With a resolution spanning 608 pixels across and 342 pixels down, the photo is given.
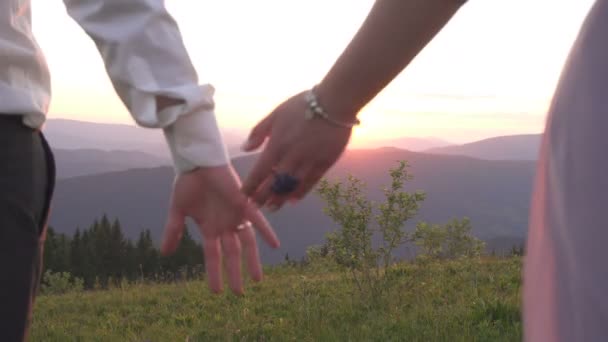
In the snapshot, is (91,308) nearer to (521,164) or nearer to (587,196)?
(587,196)

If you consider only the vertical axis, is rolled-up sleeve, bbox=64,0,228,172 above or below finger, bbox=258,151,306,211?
above

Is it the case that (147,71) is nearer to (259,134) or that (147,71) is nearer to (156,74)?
(156,74)

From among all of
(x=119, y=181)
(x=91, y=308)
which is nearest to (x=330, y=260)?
(x=91, y=308)

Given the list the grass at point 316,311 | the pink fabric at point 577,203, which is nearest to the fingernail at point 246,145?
the pink fabric at point 577,203

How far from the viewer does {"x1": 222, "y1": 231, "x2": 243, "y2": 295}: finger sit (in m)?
1.87

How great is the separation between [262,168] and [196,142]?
28 cm

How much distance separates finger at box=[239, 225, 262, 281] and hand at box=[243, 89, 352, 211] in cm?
19

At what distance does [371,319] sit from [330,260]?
59.1 inches

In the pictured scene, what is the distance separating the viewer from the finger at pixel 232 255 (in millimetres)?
1867

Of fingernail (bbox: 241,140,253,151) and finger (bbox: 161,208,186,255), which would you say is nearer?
fingernail (bbox: 241,140,253,151)

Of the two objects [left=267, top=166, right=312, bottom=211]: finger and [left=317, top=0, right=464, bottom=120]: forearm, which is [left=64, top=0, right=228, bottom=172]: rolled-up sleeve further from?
[left=317, top=0, right=464, bottom=120]: forearm

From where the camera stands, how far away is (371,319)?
19.0 ft

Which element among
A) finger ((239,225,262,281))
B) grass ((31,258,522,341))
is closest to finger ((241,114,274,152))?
finger ((239,225,262,281))

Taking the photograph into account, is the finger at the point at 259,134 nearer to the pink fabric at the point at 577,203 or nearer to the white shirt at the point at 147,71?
the white shirt at the point at 147,71
